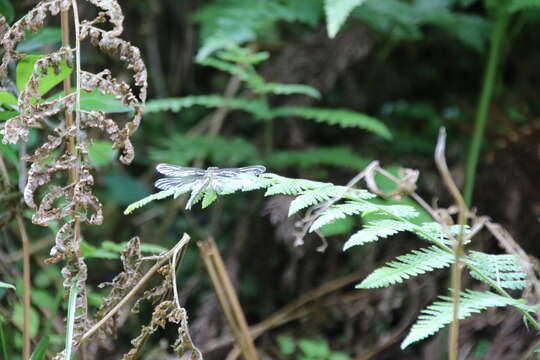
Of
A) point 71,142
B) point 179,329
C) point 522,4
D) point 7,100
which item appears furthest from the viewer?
point 522,4

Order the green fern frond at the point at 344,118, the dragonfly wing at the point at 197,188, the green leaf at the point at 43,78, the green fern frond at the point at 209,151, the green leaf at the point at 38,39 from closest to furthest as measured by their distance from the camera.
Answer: the dragonfly wing at the point at 197,188 → the green leaf at the point at 43,78 → the green leaf at the point at 38,39 → the green fern frond at the point at 344,118 → the green fern frond at the point at 209,151

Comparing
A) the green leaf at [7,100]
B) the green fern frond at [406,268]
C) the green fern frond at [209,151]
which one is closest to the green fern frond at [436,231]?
the green fern frond at [406,268]

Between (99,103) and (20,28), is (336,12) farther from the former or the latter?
(20,28)

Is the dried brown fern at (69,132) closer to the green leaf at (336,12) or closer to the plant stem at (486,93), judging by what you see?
the green leaf at (336,12)

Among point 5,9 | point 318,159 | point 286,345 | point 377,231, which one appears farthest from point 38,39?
point 286,345

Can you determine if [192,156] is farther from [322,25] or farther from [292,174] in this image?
[322,25]

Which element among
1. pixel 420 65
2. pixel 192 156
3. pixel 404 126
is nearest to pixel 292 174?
pixel 192 156
